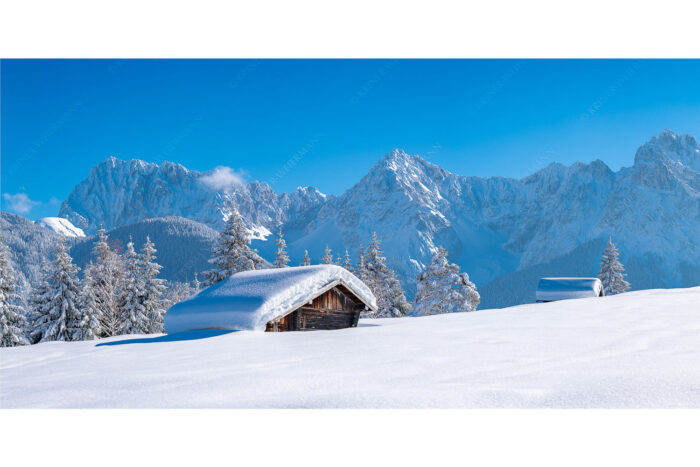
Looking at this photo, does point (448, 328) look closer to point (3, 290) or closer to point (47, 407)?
point (47, 407)

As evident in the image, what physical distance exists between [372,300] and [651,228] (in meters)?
217

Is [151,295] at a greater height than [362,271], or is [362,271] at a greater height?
[362,271]

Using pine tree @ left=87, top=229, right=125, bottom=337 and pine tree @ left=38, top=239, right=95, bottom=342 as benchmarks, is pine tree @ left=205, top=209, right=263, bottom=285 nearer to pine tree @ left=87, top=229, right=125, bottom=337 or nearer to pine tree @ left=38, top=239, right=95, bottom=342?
pine tree @ left=87, top=229, right=125, bottom=337

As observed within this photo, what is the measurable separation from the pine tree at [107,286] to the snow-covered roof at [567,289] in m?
29.2

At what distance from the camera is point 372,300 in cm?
1489

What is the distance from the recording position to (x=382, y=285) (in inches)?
1578

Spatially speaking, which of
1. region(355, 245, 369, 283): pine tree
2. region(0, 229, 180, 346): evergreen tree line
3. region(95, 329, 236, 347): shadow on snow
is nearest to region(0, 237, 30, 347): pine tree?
region(0, 229, 180, 346): evergreen tree line

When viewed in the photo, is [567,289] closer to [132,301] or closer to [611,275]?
[611,275]

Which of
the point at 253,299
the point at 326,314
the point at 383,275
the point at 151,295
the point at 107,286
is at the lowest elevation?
the point at 326,314

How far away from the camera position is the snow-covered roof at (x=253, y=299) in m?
10.9

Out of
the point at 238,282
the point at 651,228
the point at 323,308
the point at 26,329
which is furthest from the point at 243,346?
the point at 651,228

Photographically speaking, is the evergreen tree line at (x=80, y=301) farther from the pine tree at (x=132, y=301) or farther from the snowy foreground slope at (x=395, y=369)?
the snowy foreground slope at (x=395, y=369)

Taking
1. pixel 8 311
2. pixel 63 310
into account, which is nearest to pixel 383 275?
pixel 63 310

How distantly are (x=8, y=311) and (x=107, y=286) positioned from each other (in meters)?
7.23
